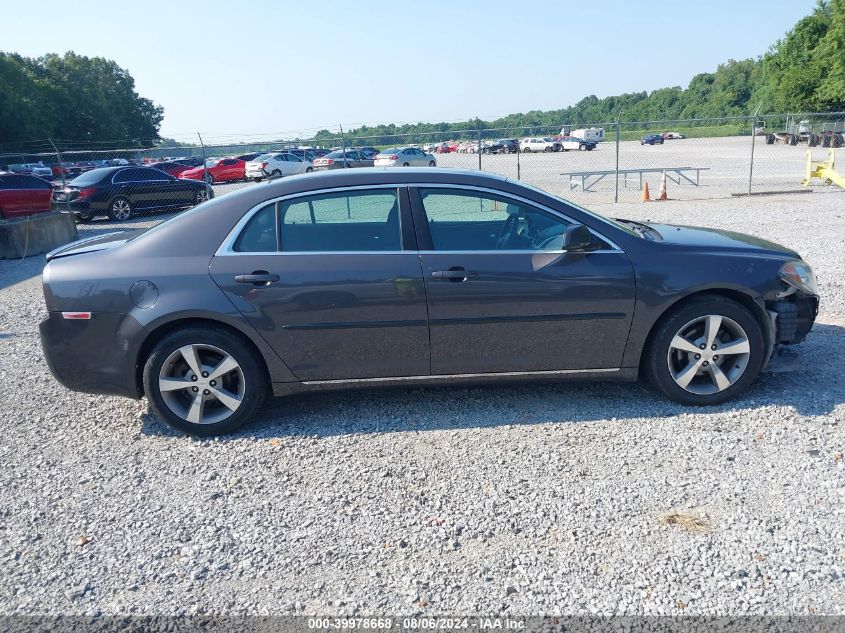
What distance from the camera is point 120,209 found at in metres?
17.5

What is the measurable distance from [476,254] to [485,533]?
1781mm

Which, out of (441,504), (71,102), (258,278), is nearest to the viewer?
(441,504)

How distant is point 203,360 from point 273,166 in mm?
30165

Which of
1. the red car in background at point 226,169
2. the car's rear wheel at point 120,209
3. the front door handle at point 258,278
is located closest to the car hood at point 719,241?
the front door handle at point 258,278

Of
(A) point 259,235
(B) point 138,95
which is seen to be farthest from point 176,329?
(B) point 138,95

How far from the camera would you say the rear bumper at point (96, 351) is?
4.14 metres

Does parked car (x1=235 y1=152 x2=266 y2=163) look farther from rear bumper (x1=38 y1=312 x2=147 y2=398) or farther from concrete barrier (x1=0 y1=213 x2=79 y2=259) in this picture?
rear bumper (x1=38 y1=312 x2=147 y2=398)

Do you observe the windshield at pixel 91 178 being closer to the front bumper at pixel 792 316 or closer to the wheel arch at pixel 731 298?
the wheel arch at pixel 731 298

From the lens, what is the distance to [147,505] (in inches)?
139

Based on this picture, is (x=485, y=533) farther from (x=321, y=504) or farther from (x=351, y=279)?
(x=351, y=279)

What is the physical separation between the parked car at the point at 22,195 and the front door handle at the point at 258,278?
14.6 meters

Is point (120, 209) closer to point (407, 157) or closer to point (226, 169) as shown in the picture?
point (407, 157)

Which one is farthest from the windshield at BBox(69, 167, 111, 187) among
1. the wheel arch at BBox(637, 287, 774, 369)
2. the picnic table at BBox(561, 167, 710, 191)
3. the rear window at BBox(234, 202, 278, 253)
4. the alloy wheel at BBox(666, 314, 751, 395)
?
the alloy wheel at BBox(666, 314, 751, 395)

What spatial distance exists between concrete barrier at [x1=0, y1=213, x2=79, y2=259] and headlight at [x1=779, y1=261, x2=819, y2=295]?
12.9 metres
